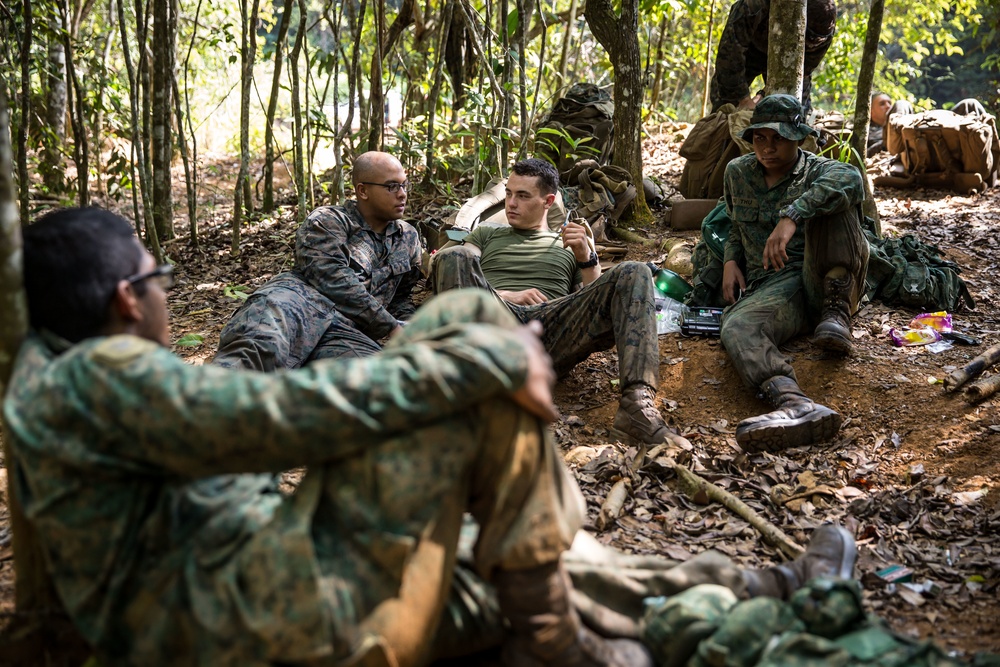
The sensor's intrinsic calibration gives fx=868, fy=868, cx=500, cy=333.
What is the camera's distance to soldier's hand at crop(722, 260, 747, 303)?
5.58 metres

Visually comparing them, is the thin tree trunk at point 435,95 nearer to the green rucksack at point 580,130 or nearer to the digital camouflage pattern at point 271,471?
the green rucksack at point 580,130

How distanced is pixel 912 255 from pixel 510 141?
375 centimetres

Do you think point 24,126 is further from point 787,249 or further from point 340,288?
point 787,249

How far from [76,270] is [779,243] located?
395cm

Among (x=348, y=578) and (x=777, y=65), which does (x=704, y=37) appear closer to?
(x=777, y=65)

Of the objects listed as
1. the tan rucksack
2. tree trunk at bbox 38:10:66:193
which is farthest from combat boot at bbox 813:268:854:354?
tree trunk at bbox 38:10:66:193

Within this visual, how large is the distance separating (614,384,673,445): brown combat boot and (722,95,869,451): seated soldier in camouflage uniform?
41cm

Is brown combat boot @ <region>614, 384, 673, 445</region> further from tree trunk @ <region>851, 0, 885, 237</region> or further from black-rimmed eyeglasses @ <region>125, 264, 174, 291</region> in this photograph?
tree trunk @ <region>851, 0, 885, 237</region>

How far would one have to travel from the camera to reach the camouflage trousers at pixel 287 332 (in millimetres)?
4645

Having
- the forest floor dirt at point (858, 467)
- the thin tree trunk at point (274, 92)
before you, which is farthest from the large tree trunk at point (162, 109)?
the forest floor dirt at point (858, 467)

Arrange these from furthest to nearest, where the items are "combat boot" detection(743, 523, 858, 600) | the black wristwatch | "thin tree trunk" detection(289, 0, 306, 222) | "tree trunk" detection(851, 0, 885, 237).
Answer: "thin tree trunk" detection(289, 0, 306, 222), "tree trunk" detection(851, 0, 885, 237), the black wristwatch, "combat boot" detection(743, 523, 858, 600)

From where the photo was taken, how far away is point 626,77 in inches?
306

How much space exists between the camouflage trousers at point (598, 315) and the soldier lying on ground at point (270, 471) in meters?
2.58

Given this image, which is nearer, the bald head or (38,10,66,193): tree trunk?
the bald head
